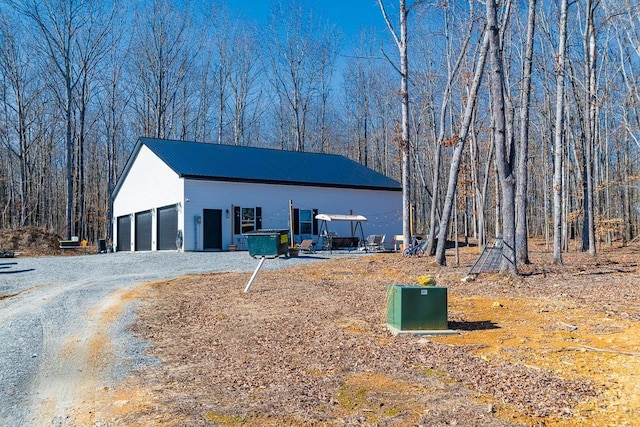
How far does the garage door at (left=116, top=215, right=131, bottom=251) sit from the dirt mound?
3.62 m

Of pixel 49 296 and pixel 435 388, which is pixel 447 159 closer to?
pixel 49 296

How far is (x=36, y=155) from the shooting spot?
45469 millimetres

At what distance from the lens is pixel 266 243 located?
63.1 ft

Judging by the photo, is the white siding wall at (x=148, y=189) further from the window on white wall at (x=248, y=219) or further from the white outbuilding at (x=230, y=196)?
the window on white wall at (x=248, y=219)

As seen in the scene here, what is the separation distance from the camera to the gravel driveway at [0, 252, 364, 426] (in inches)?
188

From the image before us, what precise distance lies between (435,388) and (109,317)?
237 inches

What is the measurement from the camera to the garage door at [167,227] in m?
25.1

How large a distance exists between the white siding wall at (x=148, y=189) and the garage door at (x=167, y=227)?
316 mm

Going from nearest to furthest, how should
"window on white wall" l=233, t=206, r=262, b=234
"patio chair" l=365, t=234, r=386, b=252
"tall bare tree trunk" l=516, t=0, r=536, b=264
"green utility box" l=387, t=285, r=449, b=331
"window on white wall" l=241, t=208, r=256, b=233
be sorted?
"green utility box" l=387, t=285, r=449, b=331
"tall bare tree trunk" l=516, t=0, r=536, b=264
"patio chair" l=365, t=234, r=386, b=252
"window on white wall" l=233, t=206, r=262, b=234
"window on white wall" l=241, t=208, r=256, b=233

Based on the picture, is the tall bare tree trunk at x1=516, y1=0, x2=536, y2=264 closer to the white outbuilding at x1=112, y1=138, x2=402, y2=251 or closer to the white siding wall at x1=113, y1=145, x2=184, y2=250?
the white outbuilding at x1=112, y1=138, x2=402, y2=251

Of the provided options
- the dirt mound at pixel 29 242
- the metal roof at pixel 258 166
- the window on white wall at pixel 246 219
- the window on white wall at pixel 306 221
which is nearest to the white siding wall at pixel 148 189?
the metal roof at pixel 258 166

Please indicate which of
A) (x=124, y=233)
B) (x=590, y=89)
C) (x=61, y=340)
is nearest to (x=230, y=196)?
(x=124, y=233)

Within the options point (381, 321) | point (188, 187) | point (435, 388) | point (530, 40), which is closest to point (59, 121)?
point (188, 187)

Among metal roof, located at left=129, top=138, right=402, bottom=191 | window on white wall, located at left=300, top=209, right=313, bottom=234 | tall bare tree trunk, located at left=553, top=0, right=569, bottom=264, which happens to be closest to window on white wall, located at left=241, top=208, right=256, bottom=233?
metal roof, located at left=129, top=138, right=402, bottom=191
